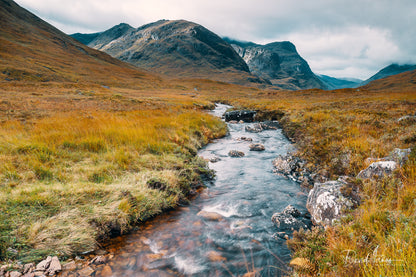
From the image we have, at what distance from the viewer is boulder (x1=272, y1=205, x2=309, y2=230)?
5305 millimetres

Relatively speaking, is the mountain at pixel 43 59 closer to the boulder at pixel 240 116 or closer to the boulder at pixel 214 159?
the boulder at pixel 240 116

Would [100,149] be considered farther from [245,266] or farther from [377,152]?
[377,152]

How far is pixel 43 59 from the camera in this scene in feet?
263

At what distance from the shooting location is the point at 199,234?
5.09 m

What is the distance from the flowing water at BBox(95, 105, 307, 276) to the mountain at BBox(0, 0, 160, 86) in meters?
66.3

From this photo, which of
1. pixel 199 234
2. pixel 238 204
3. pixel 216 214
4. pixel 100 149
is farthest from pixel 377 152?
pixel 100 149

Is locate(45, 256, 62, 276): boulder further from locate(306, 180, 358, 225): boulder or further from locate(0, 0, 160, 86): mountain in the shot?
locate(0, 0, 160, 86): mountain

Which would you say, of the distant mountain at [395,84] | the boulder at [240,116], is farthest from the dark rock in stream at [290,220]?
the distant mountain at [395,84]

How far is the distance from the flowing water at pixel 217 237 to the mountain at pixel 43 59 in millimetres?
66326

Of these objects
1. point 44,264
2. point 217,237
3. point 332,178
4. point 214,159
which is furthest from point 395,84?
point 44,264

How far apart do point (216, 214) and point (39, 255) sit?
426 cm

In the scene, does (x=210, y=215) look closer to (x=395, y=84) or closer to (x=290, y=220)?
(x=290, y=220)

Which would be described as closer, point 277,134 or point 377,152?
point 377,152

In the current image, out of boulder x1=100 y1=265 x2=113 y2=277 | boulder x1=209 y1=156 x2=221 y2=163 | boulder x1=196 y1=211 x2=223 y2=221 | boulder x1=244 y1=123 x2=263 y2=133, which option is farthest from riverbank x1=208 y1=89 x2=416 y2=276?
boulder x1=244 y1=123 x2=263 y2=133
